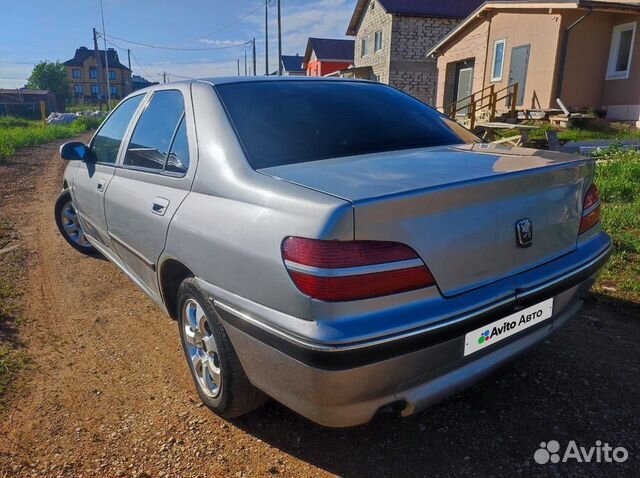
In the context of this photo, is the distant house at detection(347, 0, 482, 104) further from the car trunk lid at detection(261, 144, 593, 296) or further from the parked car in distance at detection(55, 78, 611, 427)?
the car trunk lid at detection(261, 144, 593, 296)

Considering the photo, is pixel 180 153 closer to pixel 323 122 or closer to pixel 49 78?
pixel 323 122

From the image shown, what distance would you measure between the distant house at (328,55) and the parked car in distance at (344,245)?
40.0 m

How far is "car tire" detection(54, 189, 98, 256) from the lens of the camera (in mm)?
5211

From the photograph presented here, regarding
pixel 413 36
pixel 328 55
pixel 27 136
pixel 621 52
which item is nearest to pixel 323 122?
Result: pixel 621 52

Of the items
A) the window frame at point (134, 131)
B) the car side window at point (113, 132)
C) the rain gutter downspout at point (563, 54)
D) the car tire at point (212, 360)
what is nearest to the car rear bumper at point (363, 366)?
the car tire at point (212, 360)

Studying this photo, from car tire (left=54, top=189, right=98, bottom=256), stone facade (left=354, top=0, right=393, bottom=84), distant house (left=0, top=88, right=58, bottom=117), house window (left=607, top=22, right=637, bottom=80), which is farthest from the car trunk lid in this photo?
distant house (left=0, top=88, right=58, bottom=117)

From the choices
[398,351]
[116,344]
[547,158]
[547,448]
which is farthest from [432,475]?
[116,344]

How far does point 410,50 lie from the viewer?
26906 mm

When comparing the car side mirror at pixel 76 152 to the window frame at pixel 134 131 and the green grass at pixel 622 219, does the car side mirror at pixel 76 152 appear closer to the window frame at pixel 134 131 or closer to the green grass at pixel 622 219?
the window frame at pixel 134 131

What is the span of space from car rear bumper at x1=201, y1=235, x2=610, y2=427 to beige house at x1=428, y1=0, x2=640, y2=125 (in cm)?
1453

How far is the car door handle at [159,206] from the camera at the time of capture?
2.56 metres

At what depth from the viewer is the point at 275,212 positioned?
72.9 inches

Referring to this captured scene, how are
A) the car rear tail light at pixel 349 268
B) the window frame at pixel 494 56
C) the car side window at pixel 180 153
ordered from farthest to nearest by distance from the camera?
the window frame at pixel 494 56
the car side window at pixel 180 153
the car rear tail light at pixel 349 268

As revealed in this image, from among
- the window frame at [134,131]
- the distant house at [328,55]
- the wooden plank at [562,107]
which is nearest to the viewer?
the window frame at [134,131]
